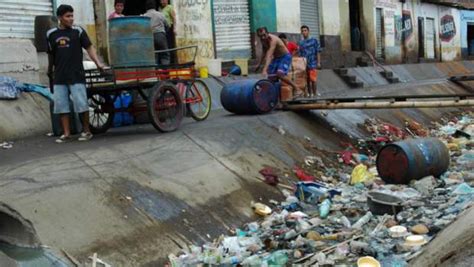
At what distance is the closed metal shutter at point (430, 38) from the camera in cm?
2891

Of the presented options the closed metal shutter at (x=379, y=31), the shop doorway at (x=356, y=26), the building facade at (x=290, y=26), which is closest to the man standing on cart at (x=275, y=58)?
the building facade at (x=290, y=26)

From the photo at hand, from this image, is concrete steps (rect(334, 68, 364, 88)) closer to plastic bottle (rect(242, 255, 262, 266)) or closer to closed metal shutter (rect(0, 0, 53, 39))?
closed metal shutter (rect(0, 0, 53, 39))

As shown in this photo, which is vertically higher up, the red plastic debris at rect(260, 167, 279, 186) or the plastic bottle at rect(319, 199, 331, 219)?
the red plastic debris at rect(260, 167, 279, 186)

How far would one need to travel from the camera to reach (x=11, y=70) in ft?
30.2

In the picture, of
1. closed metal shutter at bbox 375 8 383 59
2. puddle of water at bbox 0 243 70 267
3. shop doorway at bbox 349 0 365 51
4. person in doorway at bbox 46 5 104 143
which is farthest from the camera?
closed metal shutter at bbox 375 8 383 59

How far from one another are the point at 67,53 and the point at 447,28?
28033 mm

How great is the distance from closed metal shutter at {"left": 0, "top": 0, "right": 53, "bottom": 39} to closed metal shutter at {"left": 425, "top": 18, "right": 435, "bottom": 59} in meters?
22.3

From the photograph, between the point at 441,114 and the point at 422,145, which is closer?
the point at 422,145

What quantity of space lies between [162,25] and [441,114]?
28.7 feet

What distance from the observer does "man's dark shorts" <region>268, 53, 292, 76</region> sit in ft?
35.7

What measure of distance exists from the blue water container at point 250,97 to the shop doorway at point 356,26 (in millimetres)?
12946

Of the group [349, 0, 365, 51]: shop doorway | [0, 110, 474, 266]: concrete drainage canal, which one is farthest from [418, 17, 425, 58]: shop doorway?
[0, 110, 474, 266]: concrete drainage canal

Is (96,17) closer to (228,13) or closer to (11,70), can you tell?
(11,70)

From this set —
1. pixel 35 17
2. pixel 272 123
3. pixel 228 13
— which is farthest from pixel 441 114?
pixel 35 17
